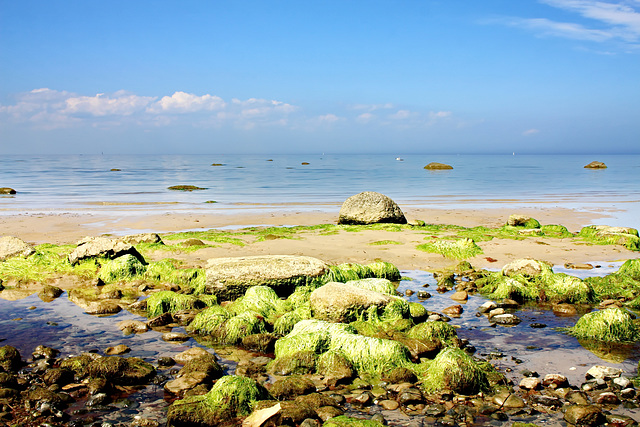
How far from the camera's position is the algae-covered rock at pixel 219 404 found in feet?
16.4

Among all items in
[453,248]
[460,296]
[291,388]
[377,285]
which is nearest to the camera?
[291,388]

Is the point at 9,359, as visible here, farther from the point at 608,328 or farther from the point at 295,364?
the point at 608,328

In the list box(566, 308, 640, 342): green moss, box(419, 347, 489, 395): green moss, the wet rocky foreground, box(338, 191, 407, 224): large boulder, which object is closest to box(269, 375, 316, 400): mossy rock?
the wet rocky foreground

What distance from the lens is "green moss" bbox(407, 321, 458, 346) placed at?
718 centimetres

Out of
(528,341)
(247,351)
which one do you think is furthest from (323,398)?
(528,341)

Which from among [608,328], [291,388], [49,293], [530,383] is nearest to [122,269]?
[49,293]

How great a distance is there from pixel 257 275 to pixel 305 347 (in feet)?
9.93

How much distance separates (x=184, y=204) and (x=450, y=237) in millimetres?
17864

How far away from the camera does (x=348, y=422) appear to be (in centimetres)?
479

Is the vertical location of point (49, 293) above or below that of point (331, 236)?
below

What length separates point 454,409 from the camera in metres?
5.31

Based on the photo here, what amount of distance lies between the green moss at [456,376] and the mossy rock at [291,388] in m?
1.36

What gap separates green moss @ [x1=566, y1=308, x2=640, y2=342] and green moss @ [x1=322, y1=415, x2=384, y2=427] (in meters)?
4.36

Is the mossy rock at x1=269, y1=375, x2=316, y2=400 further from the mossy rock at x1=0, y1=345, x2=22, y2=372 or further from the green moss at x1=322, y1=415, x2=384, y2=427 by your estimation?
the mossy rock at x1=0, y1=345, x2=22, y2=372
